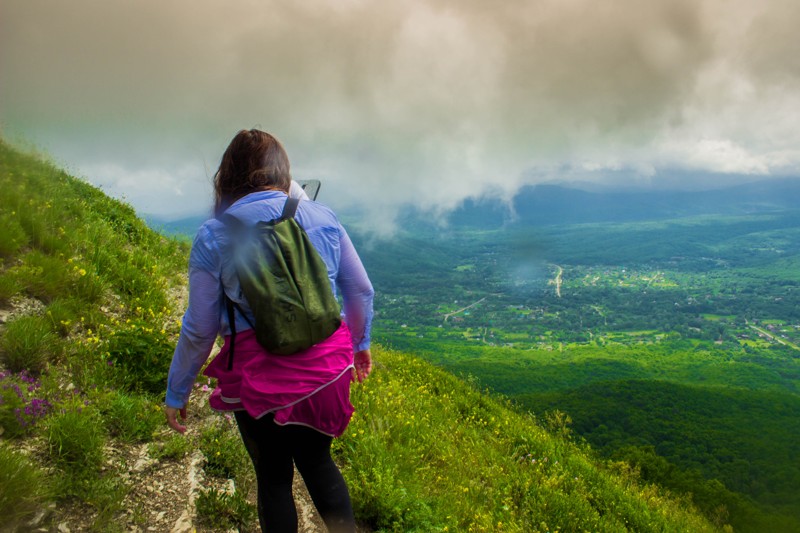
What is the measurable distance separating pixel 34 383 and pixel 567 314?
167 m

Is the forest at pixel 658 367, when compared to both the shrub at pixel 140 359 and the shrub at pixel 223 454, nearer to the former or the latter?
the shrub at pixel 223 454

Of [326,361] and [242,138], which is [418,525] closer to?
[326,361]

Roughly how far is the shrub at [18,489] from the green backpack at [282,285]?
1830 mm

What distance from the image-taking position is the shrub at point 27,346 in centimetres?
393

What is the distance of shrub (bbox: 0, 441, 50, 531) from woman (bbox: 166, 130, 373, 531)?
3.80 ft

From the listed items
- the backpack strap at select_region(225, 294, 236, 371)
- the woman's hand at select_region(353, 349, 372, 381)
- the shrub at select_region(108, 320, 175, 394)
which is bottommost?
the shrub at select_region(108, 320, 175, 394)

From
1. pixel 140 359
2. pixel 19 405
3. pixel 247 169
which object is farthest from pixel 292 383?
pixel 140 359

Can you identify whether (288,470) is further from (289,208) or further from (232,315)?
(289,208)

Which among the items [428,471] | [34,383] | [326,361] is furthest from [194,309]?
[428,471]

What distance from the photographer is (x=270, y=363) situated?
215 cm

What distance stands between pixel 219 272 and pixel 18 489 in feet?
6.53

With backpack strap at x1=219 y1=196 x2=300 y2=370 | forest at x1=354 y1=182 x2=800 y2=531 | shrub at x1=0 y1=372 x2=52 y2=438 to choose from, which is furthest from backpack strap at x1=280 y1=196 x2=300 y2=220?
forest at x1=354 y1=182 x2=800 y2=531

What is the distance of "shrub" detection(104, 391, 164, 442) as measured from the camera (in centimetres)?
377

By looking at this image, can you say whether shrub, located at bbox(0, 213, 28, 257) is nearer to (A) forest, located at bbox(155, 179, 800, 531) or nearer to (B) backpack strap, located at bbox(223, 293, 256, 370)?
(B) backpack strap, located at bbox(223, 293, 256, 370)
